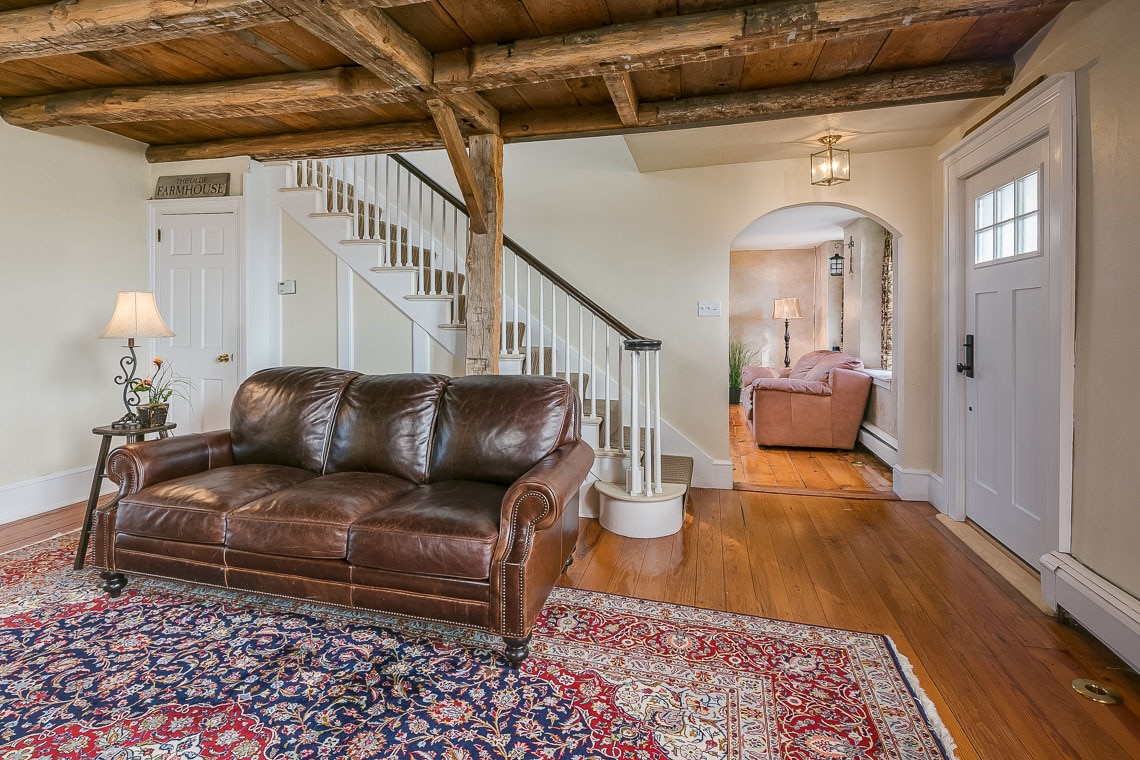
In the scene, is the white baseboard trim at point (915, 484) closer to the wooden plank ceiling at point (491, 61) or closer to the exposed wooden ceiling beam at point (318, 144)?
the wooden plank ceiling at point (491, 61)

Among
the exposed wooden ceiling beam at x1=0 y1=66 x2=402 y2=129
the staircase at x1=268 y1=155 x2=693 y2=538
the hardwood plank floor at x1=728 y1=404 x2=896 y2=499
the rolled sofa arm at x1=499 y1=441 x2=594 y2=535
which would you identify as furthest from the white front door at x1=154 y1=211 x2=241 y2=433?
the hardwood plank floor at x1=728 y1=404 x2=896 y2=499

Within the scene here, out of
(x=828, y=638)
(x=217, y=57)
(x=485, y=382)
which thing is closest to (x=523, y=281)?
(x=485, y=382)

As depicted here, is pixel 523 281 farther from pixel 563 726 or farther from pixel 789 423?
pixel 563 726

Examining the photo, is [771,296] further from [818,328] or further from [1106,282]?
[1106,282]

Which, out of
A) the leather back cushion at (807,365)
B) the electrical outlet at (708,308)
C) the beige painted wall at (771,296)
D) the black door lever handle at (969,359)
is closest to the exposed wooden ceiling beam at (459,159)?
the electrical outlet at (708,308)

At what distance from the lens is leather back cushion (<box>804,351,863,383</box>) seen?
553 centimetres

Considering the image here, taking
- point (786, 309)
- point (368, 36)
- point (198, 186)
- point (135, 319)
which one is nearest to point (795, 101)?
point (368, 36)

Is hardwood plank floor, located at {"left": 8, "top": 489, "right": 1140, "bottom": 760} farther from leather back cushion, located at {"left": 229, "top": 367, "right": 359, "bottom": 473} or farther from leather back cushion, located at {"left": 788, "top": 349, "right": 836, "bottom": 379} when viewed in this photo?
leather back cushion, located at {"left": 788, "top": 349, "right": 836, "bottom": 379}

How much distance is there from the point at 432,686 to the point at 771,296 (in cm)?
829

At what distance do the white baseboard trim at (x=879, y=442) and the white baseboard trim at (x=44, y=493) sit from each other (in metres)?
5.78

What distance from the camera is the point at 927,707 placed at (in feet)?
5.44

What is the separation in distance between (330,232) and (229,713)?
3342 millimetres

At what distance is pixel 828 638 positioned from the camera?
2.05 metres

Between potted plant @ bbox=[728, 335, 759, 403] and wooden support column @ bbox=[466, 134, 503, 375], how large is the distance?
17.5 ft
